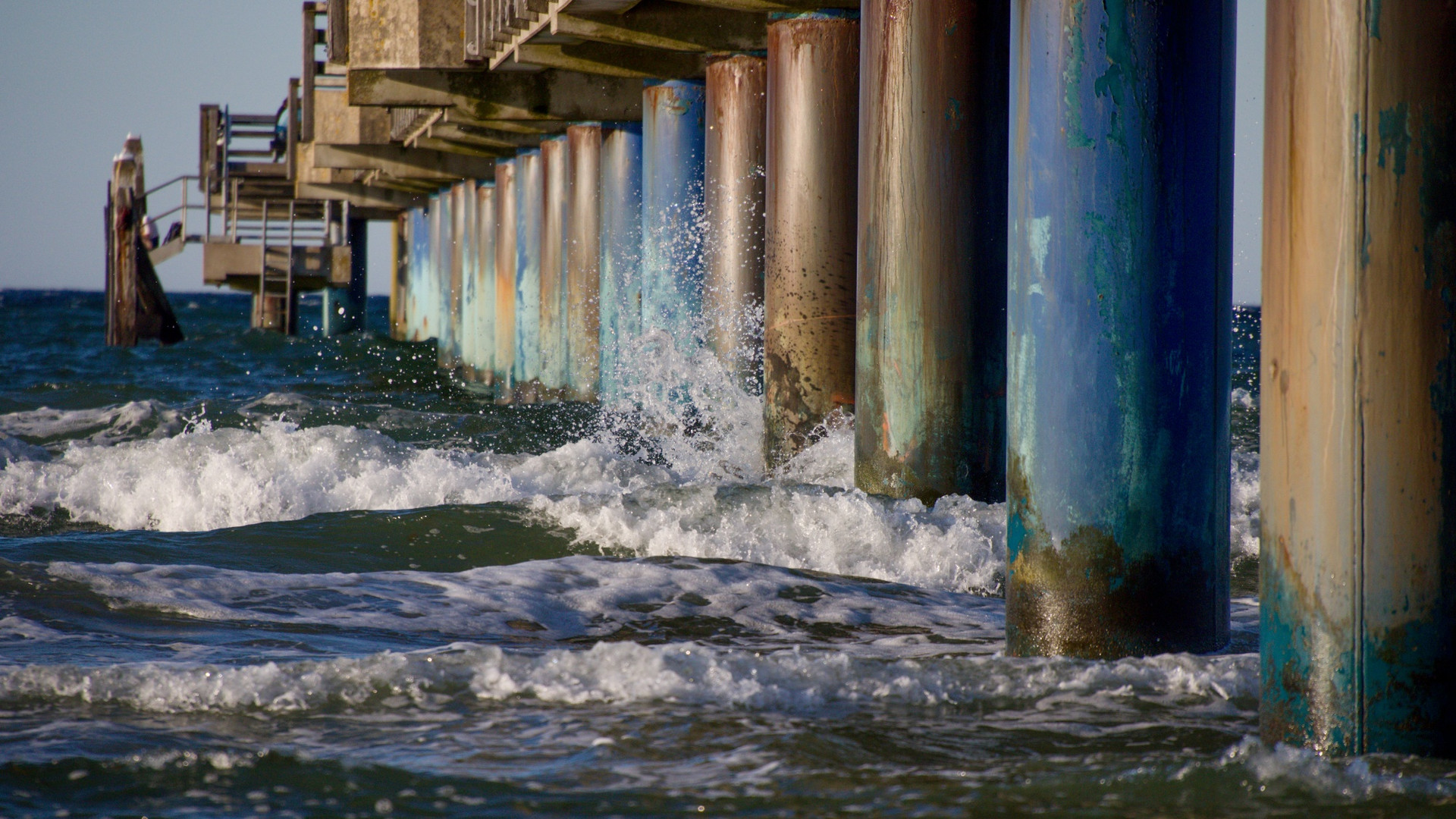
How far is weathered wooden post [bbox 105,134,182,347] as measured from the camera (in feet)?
83.1

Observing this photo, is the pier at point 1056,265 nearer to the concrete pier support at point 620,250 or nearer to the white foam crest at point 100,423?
the concrete pier support at point 620,250

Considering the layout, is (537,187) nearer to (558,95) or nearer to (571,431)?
(558,95)

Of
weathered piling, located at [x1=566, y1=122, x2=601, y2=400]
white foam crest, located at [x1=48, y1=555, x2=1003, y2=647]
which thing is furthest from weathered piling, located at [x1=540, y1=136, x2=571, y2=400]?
white foam crest, located at [x1=48, y1=555, x2=1003, y2=647]

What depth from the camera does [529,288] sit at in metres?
17.6

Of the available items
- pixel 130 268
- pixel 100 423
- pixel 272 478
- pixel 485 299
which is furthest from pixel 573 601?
pixel 130 268

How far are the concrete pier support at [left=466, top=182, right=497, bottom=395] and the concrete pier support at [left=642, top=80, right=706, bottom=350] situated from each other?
879cm

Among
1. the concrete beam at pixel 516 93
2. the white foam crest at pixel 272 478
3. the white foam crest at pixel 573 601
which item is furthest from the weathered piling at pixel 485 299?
the white foam crest at pixel 573 601

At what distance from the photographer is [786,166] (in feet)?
28.1

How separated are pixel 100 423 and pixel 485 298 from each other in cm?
860

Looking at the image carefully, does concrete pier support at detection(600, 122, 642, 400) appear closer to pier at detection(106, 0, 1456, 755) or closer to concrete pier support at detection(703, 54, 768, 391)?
pier at detection(106, 0, 1456, 755)

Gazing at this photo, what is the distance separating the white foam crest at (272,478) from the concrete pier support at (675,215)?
171cm

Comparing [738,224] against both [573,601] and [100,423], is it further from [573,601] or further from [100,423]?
[100,423]

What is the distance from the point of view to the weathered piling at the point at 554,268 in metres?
16.0

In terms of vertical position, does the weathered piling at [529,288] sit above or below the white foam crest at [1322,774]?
above
